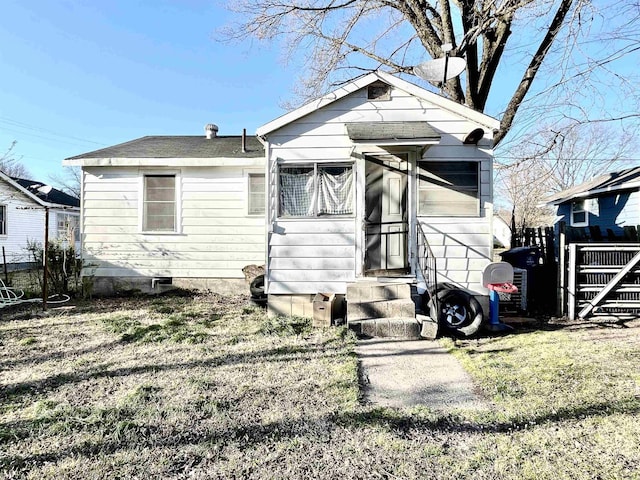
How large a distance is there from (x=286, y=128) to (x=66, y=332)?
14.8ft

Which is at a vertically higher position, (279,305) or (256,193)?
(256,193)

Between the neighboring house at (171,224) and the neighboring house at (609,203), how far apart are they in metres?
8.22

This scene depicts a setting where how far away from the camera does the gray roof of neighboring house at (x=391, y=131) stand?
17.6ft

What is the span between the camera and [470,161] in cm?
588

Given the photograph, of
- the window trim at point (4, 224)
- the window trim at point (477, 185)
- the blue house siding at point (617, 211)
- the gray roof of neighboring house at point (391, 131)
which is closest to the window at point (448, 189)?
the window trim at point (477, 185)

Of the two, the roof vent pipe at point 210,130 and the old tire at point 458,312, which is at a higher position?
the roof vent pipe at point 210,130

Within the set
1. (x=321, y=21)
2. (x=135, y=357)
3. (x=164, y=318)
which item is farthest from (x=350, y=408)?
(x=321, y=21)

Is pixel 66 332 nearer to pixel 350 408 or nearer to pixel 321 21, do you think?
pixel 350 408

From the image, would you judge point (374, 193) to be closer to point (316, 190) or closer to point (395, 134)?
point (316, 190)

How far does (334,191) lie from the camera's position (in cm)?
610

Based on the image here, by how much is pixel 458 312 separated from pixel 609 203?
29.3ft

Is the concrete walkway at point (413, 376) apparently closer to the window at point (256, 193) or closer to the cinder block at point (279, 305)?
the cinder block at point (279, 305)

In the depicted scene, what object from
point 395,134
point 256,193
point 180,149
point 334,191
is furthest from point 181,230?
point 395,134

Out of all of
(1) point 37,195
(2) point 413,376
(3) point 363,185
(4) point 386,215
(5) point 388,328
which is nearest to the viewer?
(2) point 413,376
